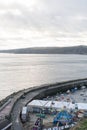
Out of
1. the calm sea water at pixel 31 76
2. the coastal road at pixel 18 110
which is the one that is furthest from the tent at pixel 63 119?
the calm sea water at pixel 31 76

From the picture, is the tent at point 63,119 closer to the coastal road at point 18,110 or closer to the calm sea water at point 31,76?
the coastal road at point 18,110

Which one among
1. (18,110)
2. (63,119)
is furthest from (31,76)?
(63,119)

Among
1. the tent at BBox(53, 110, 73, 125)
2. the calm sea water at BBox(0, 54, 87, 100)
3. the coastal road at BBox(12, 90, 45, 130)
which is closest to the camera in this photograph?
the coastal road at BBox(12, 90, 45, 130)

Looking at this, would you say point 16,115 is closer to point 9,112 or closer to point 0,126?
point 9,112

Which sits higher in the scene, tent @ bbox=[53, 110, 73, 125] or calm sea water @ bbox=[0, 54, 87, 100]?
tent @ bbox=[53, 110, 73, 125]

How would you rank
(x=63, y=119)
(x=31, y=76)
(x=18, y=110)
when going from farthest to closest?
1. (x=31, y=76)
2. (x=18, y=110)
3. (x=63, y=119)

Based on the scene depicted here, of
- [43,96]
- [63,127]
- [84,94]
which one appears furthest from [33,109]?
[84,94]

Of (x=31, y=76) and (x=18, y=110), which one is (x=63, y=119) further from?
(x=31, y=76)

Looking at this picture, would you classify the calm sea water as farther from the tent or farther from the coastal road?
the tent

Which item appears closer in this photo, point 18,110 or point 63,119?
point 63,119

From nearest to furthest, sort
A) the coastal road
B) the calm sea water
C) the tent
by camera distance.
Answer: the coastal road
the tent
the calm sea water

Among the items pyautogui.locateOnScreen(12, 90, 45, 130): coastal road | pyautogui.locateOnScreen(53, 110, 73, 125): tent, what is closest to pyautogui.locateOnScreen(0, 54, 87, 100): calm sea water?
pyautogui.locateOnScreen(12, 90, 45, 130): coastal road
